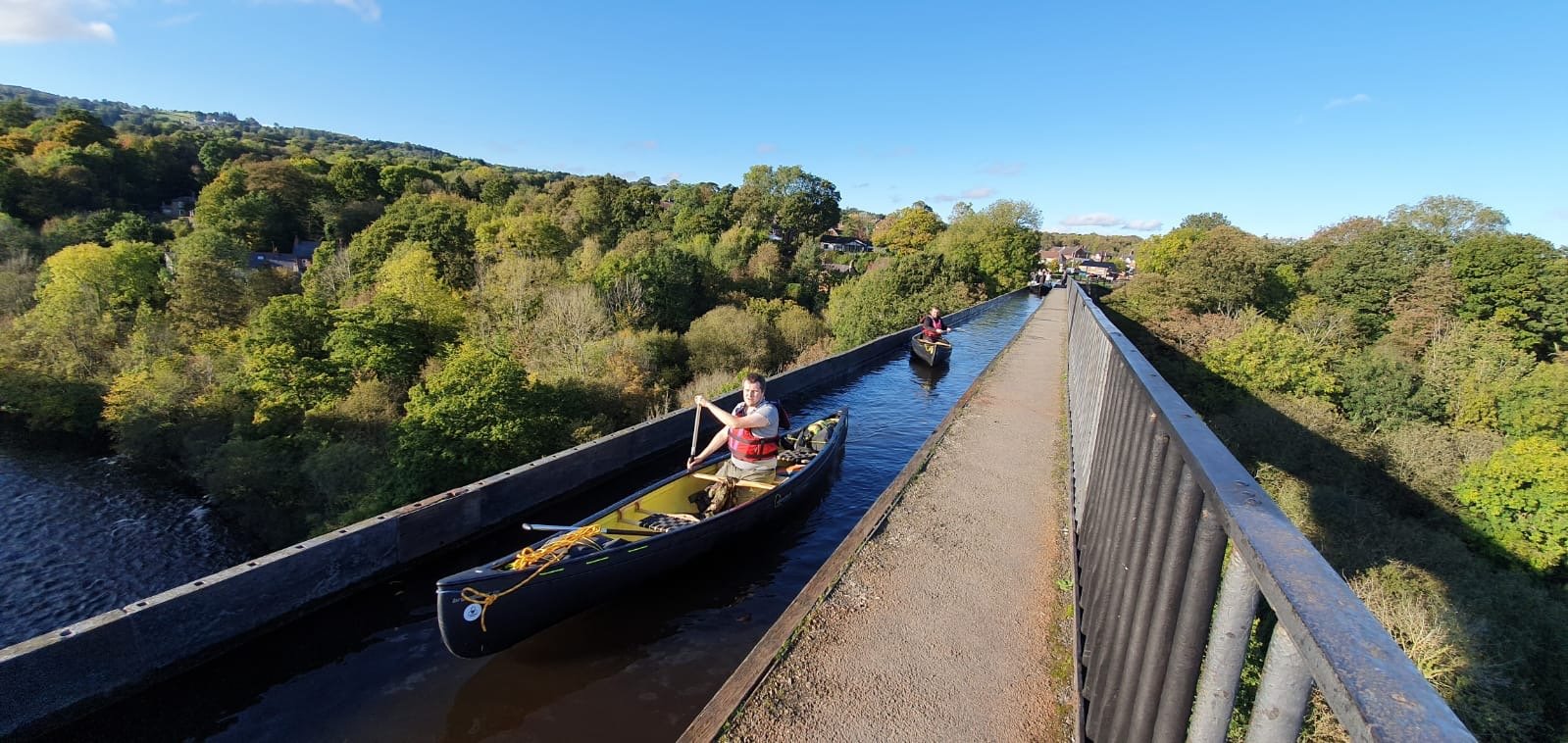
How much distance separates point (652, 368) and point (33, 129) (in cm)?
8209

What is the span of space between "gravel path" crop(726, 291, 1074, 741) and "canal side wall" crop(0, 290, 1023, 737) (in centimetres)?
633

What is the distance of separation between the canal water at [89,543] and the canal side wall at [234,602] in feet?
26.1

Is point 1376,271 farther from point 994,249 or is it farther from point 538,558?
point 538,558

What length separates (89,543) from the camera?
16.2 m

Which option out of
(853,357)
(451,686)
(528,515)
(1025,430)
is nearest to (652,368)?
(853,357)

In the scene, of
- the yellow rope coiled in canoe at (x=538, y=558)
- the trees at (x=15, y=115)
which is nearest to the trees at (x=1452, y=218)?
the yellow rope coiled in canoe at (x=538, y=558)

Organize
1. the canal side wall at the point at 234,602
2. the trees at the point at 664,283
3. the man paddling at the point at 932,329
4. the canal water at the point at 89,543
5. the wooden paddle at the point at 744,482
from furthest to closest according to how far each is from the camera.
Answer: the trees at the point at 664,283 → the man paddling at the point at 932,329 → the canal water at the point at 89,543 → the wooden paddle at the point at 744,482 → the canal side wall at the point at 234,602

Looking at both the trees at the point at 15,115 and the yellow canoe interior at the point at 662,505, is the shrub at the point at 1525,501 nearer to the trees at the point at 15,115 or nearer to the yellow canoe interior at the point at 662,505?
the yellow canoe interior at the point at 662,505

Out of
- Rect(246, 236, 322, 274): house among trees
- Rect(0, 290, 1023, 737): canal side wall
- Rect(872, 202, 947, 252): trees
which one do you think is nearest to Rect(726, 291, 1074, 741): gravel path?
Rect(0, 290, 1023, 737): canal side wall

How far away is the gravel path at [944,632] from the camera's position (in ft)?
16.5

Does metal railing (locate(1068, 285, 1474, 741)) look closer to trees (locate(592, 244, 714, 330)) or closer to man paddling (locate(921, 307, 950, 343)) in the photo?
man paddling (locate(921, 307, 950, 343))

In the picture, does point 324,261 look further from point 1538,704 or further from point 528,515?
point 1538,704

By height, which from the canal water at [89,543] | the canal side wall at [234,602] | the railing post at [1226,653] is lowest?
the canal water at [89,543]

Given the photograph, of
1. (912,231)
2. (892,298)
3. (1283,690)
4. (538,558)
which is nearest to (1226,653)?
(1283,690)
